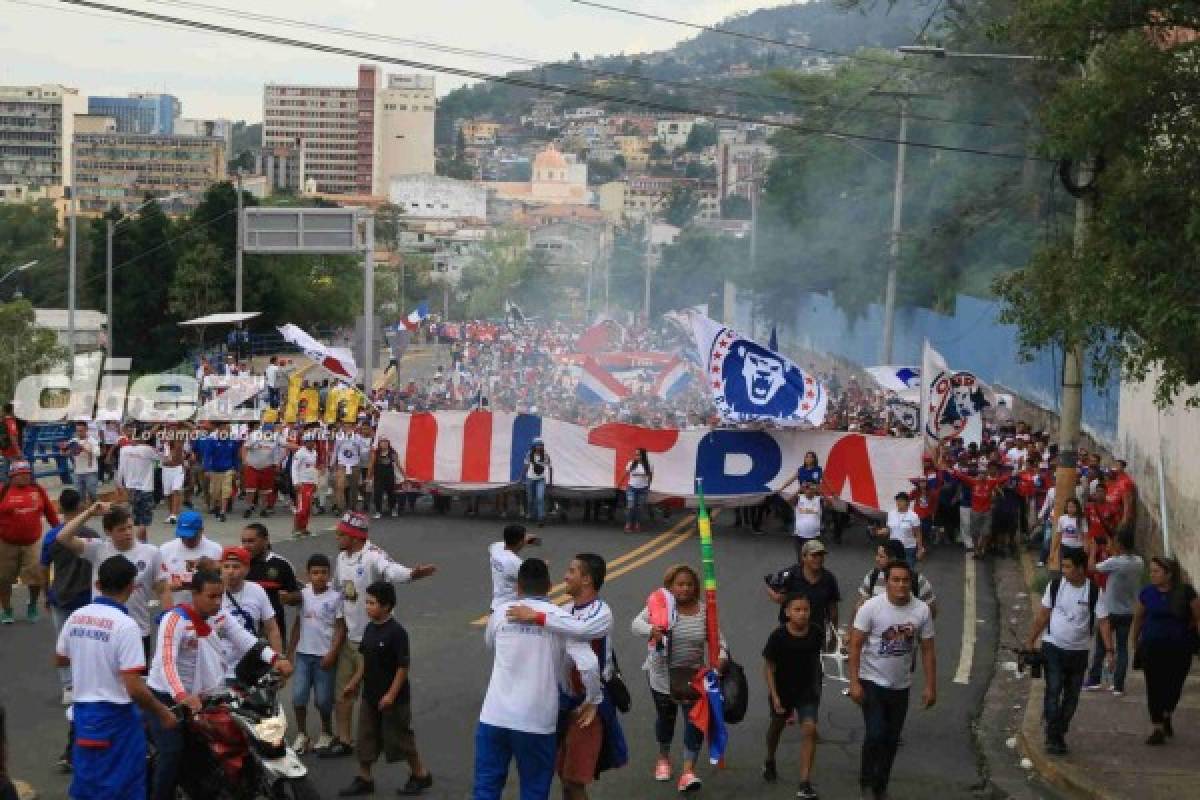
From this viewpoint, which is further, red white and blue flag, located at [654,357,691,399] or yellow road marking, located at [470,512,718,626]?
red white and blue flag, located at [654,357,691,399]

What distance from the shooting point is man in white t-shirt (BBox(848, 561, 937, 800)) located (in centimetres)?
1109

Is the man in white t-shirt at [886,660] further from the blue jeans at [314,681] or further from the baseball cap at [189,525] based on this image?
the baseball cap at [189,525]

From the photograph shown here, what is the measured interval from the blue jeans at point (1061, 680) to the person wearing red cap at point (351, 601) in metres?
4.33

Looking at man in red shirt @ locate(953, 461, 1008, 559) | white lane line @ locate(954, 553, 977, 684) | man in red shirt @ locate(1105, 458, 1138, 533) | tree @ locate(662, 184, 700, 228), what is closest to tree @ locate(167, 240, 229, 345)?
man in red shirt @ locate(953, 461, 1008, 559)

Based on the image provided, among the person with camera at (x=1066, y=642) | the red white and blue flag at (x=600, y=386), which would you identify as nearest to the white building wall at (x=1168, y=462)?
the person with camera at (x=1066, y=642)

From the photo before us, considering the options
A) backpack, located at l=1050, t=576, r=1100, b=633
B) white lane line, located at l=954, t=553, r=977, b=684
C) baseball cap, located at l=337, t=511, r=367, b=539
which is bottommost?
white lane line, located at l=954, t=553, r=977, b=684

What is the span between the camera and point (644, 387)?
40594 millimetres

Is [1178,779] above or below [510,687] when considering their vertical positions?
below

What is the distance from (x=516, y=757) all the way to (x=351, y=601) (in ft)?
10.4

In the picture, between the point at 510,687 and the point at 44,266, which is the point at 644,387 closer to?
the point at 510,687

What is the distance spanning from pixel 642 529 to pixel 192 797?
1559 centimetres

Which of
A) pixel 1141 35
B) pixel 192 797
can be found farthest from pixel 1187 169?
pixel 192 797

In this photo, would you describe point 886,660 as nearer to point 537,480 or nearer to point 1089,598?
point 1089,598

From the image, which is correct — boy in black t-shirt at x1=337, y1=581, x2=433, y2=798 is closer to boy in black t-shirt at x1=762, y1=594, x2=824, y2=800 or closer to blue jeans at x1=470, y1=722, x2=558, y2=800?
blue jeans at x1=470, y1=722, x2=558, y2=800
